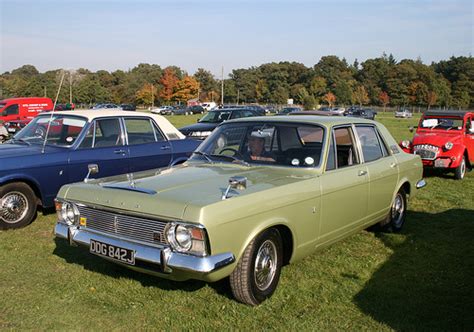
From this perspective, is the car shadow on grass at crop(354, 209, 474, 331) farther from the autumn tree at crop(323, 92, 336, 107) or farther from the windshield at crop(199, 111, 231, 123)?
the autumn tree at crop(323, 92, 336, 107)

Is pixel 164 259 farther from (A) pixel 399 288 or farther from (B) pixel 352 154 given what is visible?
(B) pixel 352 154

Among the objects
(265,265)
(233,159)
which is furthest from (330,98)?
(265,265)

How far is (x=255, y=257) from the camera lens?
386 cm

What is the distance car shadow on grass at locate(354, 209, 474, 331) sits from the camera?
3.83 metres

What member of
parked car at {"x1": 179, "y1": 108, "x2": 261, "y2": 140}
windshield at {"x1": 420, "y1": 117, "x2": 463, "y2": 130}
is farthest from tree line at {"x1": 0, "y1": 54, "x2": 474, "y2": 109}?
windshield at {"x1": 420, "y1": 117, "x2": 463, "y2": 130}

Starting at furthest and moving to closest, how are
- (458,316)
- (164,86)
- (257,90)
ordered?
(257,90)
(164,86)
(458,316)

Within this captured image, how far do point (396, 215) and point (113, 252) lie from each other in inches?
165

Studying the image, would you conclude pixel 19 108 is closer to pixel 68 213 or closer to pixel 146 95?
pixel 68 213

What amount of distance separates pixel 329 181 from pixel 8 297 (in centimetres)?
326

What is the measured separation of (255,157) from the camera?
501 cm

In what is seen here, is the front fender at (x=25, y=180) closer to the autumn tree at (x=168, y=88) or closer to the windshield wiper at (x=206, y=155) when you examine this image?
the windshield wiper at (x=206, y=155)

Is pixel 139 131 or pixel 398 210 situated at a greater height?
pixel 139 131

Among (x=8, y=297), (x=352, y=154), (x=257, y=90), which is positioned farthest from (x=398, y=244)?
(x=257, y=90)

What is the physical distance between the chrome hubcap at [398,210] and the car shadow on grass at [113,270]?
3188mm
